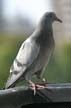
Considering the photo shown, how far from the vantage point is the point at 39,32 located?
5137mm

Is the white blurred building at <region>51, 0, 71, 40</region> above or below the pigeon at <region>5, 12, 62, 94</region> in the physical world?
below

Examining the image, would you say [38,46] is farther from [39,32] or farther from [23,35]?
[23,35]

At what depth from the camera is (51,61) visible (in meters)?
8.75

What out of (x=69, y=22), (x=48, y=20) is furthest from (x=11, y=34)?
(x=48, y=20)

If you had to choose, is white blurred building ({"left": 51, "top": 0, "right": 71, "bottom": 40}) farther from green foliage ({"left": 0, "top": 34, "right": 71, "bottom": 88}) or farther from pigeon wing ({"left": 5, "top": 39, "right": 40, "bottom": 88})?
pigeon wing ({"left": 5, "top": 39, "right": 40, "bottom": 88})

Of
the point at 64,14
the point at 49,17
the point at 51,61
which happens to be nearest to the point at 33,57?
the point at 49,17

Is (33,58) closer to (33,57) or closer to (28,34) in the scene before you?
(33,57)

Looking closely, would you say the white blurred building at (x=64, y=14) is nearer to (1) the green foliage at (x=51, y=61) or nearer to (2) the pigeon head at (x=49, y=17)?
(1) the green foliage at (x=51, y=61)

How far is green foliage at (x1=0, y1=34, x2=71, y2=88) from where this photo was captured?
7.98 metres

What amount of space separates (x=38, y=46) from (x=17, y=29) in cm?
602

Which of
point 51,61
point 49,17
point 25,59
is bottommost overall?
point 51,61

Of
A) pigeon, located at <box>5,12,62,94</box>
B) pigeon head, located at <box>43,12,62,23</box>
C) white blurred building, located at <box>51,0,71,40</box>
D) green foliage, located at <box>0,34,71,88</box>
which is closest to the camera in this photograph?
pigeon, located at <box>5,12,62,94</box>

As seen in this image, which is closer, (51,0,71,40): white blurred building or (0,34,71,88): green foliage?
(0,34,71,88): green foliage

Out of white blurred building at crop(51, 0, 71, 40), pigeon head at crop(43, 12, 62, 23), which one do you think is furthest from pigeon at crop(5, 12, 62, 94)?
white blurred building at crop(51, 0, 71, 40)
